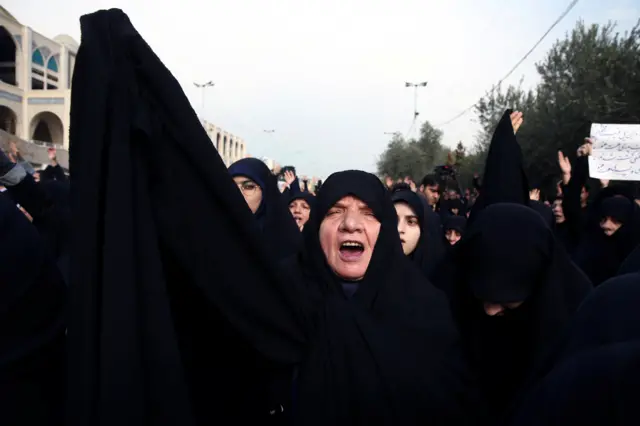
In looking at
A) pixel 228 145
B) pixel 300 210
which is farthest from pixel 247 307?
pixel 228 145

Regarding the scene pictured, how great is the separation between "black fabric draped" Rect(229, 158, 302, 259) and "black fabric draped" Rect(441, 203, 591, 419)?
1859mm

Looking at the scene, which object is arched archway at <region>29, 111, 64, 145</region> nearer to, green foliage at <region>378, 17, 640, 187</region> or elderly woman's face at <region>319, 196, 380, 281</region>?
green foliage at <region>378, 17, 640, 187</region>

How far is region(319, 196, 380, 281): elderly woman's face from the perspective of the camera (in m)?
2.18

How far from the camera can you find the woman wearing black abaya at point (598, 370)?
837mm

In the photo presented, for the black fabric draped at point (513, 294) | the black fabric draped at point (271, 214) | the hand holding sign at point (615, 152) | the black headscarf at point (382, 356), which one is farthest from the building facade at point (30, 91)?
the black fabric draped at point (513, 294)

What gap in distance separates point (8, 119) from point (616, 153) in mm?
43499

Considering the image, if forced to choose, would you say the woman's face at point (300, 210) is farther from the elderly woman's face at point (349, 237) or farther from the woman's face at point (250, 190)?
the elderly woman's face at point (349, 237)

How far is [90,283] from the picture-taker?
45.3 inches

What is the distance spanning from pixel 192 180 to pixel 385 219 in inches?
44.3

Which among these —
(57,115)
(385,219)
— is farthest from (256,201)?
(57,115)

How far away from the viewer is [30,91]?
3959 cm

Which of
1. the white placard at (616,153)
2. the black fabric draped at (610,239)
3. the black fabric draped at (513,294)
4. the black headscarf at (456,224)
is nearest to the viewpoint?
the black fabric draped at (513,294)

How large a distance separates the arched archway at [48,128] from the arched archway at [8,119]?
1767mm

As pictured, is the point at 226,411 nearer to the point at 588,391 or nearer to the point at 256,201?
the point at 588,391
